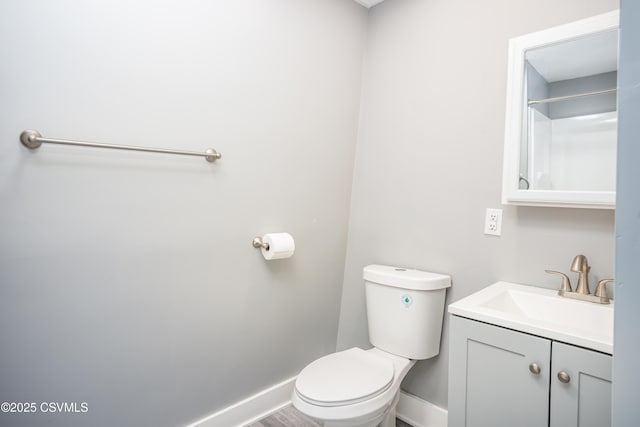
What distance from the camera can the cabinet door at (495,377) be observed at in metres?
0.99

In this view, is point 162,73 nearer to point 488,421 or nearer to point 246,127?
point 246,127

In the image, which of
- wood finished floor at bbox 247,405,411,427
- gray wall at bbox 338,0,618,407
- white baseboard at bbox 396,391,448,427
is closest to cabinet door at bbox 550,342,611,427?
gray wall at bbox 338,0,618,407

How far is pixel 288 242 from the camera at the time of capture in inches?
65.2

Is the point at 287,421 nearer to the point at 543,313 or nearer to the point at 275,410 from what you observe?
the point at 275,410

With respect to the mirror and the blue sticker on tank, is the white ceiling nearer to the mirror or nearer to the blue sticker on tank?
the mirror

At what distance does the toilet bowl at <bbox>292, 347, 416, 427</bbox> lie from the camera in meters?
1.21

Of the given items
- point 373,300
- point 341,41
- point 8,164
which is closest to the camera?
point 8,164

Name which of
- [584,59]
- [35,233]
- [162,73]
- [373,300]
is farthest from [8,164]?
[584,59]

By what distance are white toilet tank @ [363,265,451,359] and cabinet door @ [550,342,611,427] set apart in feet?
2.07

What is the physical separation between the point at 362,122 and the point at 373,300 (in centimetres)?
106

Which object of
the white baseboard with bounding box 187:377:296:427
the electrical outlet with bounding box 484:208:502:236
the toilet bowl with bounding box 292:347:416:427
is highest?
the electrical outlet with bounding box 484:208:502:236

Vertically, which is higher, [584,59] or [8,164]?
[584,59]

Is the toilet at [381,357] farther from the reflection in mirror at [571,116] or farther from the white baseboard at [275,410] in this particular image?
the reflection in mirror at [571,116]

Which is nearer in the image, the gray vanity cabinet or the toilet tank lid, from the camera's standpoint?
the gray vanity cabinet
